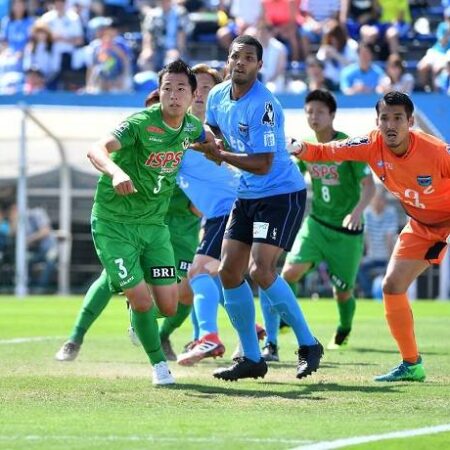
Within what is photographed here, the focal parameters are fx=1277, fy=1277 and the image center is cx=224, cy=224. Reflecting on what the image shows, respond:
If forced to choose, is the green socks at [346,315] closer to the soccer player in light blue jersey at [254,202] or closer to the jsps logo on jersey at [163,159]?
the soccer player in light blue jersey at [254,202]

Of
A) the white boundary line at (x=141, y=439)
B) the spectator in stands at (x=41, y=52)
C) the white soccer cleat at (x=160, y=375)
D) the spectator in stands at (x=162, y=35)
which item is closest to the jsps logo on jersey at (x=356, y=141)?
the white soccer cleat at (x=160, y=375)

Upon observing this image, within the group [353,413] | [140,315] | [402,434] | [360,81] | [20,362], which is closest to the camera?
[402,434]

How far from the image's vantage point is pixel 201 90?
37.7 feet

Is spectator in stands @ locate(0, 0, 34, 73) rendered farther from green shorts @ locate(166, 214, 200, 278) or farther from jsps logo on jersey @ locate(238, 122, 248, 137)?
jsps logo on jersey @ locate(238, 122, 248, 137)

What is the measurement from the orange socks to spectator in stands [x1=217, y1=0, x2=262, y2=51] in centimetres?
1519

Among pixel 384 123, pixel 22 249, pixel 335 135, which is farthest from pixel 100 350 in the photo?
pixel 22 249

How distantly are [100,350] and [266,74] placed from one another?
1130 centimetres

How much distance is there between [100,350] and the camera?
41.7 feet

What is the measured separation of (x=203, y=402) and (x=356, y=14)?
1776 centimetres

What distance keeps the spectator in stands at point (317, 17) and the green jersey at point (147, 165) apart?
1576 centimetres

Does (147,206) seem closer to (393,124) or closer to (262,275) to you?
(262,275)

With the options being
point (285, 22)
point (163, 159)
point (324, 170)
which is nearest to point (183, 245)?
point (324, 170)

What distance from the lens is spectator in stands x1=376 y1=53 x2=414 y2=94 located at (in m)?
22.2

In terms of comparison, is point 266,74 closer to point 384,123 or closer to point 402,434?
point 384,123
